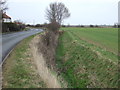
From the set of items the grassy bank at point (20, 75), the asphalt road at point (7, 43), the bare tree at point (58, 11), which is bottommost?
the grassy bank at point (20, 75)

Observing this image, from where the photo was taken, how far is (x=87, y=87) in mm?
9312

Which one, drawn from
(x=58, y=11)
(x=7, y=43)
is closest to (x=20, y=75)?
(x=7, y=43)

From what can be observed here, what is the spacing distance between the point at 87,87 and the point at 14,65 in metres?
4.36

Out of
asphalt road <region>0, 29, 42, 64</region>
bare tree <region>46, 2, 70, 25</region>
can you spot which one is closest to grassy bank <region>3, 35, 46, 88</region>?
asphalt road <region>0, 29, 42, 64</region>

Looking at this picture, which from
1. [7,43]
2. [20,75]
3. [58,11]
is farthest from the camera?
[58,11]

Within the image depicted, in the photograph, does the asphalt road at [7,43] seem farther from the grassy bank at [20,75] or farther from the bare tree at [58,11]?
the bare tree at [58,11]

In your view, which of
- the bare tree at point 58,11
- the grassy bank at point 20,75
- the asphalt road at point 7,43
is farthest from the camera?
the bare tree at point 58,11

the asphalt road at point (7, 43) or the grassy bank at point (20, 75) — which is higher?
the asphalt road at point (7, 43)

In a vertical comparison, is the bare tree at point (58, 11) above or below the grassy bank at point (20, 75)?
above

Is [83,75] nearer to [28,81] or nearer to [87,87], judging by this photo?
[87,87]

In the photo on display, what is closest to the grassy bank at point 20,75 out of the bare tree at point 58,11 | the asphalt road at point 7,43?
the asphalt road at point 7,43

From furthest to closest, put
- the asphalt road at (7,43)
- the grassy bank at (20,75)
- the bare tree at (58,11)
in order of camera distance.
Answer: the bare tree at (58,11)
the asphalt road at (7,43)
the grassy bank at (20,75)

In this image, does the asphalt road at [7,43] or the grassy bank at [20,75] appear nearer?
the grassy bank at [20,75]

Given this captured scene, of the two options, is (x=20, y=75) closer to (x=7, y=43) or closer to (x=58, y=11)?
(x=7, y=43)
